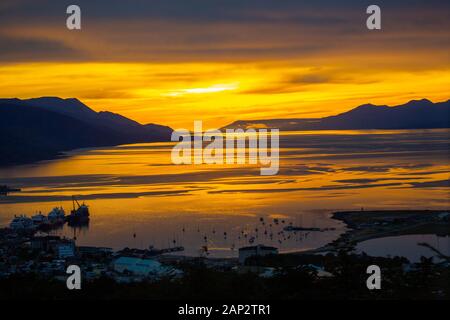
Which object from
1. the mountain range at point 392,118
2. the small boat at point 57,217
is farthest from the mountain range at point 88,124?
the small boat at point 57,217

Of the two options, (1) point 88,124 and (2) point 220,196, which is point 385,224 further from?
(1) point 88,124

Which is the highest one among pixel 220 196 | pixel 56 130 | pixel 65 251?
pixel 56 130

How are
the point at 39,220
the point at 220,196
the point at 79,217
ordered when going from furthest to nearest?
the point at 220,196, the point at 79,217, the point at 39,220

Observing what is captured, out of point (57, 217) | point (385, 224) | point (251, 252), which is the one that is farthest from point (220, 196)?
point (251, 252)

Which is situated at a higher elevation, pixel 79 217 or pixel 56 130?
pixel 56 130

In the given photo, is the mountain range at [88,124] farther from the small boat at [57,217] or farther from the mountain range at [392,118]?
the small boat at [57,217]
